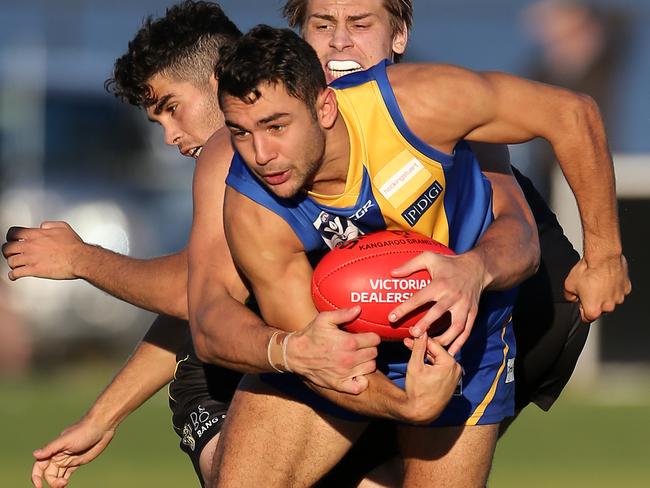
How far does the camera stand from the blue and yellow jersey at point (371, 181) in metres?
5.26

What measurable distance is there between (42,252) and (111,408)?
0.90 metres

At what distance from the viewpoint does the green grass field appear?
923 centimetres

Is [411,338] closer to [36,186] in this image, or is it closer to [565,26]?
[565,26]

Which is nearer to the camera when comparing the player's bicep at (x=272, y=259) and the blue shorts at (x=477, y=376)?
the player's bicep at (x=272, y=259)

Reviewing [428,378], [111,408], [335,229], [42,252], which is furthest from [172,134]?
[428,378]

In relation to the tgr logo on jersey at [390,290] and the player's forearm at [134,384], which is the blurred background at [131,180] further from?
the tgr logo on jersey at [390,290]

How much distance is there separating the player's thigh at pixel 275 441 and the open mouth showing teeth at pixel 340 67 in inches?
50.8

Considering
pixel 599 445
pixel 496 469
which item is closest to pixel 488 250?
pixel 496 469

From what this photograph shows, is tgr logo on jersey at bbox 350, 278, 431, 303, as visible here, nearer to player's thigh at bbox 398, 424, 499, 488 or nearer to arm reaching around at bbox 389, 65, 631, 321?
arm reaching around at bbox 389, 65, 631, 321

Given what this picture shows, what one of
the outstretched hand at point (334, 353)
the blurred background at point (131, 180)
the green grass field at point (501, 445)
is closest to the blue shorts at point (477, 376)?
the outstretched hand at point (334, 353)

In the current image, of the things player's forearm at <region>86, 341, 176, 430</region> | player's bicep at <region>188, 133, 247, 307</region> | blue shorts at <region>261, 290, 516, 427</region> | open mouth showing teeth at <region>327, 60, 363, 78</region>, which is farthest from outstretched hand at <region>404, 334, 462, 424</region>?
player's forearm at <region>86, 341, 176, 430</region>

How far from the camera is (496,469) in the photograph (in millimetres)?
9594

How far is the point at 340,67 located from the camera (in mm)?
6246

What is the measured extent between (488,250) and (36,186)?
11.4 m
